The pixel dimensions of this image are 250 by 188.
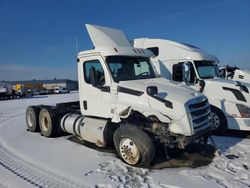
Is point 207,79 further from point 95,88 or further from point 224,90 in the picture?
point 95,88

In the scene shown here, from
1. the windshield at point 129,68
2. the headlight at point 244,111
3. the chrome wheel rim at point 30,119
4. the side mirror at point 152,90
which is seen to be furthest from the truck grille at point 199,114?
the chrome wheel rim at point 30,119

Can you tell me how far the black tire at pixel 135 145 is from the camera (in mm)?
5469

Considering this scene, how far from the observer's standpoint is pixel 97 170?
17.8 ft

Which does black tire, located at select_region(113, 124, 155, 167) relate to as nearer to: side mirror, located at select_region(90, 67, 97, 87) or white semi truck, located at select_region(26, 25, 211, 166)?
white semi truck, located at select_region(26, 25, 211, 166)

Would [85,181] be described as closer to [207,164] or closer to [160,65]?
[207,164]

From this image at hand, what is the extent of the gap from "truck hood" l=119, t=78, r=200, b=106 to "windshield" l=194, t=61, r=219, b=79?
10.8 feet

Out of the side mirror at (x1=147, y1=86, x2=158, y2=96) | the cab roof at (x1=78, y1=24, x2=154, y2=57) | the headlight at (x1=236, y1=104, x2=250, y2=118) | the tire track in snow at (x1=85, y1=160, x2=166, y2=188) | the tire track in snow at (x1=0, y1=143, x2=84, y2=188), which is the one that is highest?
the cab roof at (x1=78, y1=24, x2=154, y2=57)

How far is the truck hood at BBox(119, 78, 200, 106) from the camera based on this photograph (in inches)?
219

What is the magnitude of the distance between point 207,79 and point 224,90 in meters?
0.84

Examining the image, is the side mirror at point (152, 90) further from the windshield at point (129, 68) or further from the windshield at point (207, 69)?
the windshield at point (207, 69)

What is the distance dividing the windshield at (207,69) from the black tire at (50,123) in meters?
5.51

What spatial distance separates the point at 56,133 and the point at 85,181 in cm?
435

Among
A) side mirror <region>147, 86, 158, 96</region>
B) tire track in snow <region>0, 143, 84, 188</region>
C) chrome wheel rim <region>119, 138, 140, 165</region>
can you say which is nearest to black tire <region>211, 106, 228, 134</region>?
side mirror <region>147, 86, 158, 96</region>

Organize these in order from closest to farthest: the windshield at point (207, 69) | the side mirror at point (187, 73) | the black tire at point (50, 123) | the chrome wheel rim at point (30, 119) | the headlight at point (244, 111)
→ the headlight at point (244, 111)
the black tire at point (50, 123)
the side mirror at point (187, 73)
the windshield at point (207, 69)
the chrome wheel rim at point (30, 119)
